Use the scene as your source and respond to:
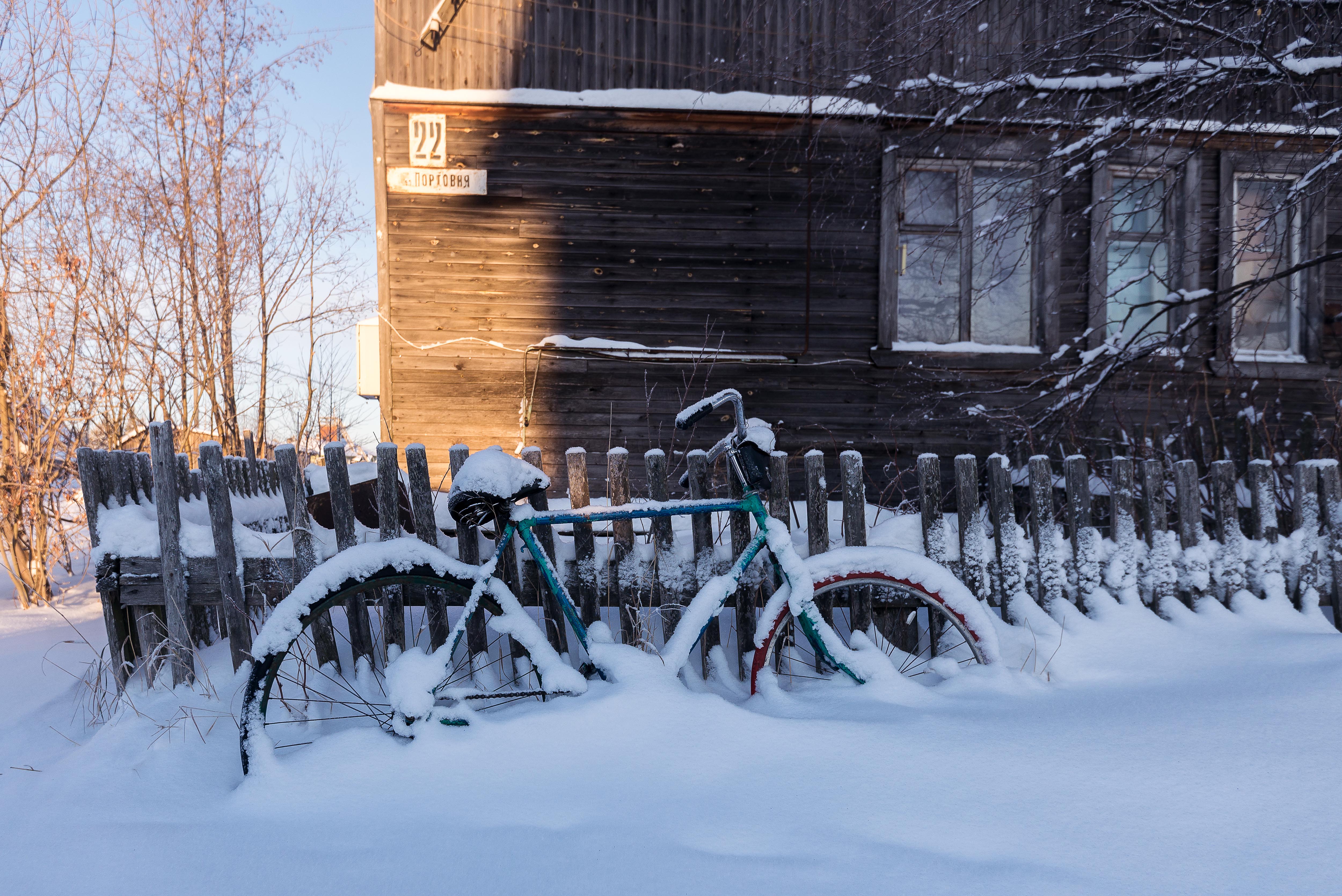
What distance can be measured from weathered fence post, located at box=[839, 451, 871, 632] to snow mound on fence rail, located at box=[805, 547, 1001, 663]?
0.95 feet

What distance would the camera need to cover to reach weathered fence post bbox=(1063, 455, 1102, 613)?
10.3ft

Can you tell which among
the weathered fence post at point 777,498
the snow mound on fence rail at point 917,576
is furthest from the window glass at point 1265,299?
the weathered fence post at point 777,498

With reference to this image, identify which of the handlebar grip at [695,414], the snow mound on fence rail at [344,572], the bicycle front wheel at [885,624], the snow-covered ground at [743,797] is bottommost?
the snow-covered ground at [743,797]

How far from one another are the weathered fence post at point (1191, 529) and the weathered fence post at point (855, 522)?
1.60m

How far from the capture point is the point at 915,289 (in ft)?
24.1

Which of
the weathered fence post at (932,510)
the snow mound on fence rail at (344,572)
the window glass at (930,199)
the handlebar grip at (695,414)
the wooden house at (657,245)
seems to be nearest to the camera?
the snow mound on fence rail at (344,572)

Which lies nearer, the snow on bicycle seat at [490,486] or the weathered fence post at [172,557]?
the snow on bicycle seat at [490,486]

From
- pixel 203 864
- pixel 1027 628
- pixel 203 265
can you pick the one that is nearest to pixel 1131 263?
pixel 1027 628

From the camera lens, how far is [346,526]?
9.00 ft

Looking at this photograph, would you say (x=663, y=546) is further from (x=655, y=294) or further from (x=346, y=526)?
(x=655, y=294)

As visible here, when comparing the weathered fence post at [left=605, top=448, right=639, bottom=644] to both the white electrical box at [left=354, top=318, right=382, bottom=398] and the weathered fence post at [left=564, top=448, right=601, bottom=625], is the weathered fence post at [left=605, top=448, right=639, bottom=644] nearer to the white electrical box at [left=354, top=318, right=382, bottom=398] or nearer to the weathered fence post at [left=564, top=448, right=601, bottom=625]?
the weathered fence post at [left=564, top=448, right=601, bottom=625]

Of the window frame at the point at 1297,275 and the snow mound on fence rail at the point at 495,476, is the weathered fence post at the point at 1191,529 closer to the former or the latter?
the snow mound on fence rail at the point at 495,476

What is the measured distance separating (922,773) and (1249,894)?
705mm

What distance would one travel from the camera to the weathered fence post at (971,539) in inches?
119
